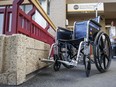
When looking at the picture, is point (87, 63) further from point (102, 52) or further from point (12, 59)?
point (12, 59)

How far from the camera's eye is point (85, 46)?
221 centimetres

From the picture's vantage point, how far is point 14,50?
1.53 m

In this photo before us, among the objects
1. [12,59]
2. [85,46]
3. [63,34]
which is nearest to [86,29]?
[85,46]

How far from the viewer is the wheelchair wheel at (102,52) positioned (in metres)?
2.31

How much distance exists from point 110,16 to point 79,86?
7.37 meters

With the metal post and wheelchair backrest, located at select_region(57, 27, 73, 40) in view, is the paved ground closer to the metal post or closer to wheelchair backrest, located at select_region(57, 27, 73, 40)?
the metal post

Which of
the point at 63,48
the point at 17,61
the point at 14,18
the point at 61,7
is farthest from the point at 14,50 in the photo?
the point at 61,7

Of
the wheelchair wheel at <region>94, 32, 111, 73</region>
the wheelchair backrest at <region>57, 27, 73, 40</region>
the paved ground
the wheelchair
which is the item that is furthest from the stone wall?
the wheelchair backrest at <region>57, 27, 73, 40</region>

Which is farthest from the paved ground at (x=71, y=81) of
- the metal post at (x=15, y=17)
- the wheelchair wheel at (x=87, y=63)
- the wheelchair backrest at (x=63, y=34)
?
the wheelchair backrest at (x=63, y=34)

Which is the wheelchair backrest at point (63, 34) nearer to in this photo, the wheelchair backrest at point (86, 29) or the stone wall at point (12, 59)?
the wheelchair backrest at point (86, 29)

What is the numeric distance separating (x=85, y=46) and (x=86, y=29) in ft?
1.04

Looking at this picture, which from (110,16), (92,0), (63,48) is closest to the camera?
(63,48)

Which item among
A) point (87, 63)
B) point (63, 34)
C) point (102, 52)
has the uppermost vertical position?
point (63, 34)

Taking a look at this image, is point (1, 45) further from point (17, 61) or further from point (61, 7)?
point (61, 7)
